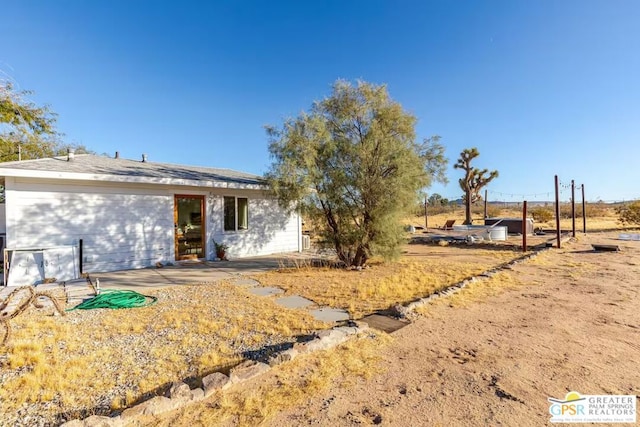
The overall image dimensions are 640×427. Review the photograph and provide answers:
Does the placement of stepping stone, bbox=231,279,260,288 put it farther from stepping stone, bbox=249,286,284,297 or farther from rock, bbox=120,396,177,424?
rock, bbox=120,396,177,424

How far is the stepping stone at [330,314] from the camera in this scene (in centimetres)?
420

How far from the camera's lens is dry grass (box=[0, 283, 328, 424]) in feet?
7.93

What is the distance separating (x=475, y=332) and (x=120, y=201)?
330 inches

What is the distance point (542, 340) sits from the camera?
3475 millimetres

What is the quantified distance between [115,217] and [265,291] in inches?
188

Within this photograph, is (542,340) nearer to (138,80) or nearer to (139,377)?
(139,377)

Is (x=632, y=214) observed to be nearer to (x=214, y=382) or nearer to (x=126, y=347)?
(x=214, y=382)

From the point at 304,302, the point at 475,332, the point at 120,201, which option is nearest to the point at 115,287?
the point at 120,201

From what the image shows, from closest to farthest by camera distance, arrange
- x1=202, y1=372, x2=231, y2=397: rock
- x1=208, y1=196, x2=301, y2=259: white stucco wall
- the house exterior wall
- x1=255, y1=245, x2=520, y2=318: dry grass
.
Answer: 1. x1=202, y1=372, x2=231, y2=397: rock
2. x1=255, y1=245, x2=520, y2=318: dry grass
3. the house exterior wall
4. x1=208, y1=196, x2=301, y2=259: white stucco wall

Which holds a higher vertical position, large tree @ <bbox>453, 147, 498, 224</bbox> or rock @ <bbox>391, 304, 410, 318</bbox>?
large tree @ <bbox>453, 147, 498, 224</bbox>

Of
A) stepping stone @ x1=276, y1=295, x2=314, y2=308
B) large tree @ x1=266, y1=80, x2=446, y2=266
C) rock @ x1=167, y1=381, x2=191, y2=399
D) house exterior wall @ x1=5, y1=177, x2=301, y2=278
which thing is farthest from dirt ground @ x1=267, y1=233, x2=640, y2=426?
house exterior wall @ x1=5, y1=177, x2=301, y2=278

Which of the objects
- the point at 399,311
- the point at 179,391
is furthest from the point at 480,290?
the point at 179,391

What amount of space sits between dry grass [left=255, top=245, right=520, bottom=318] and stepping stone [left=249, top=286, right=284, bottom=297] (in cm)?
22

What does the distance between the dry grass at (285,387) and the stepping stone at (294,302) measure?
63.6 inches
